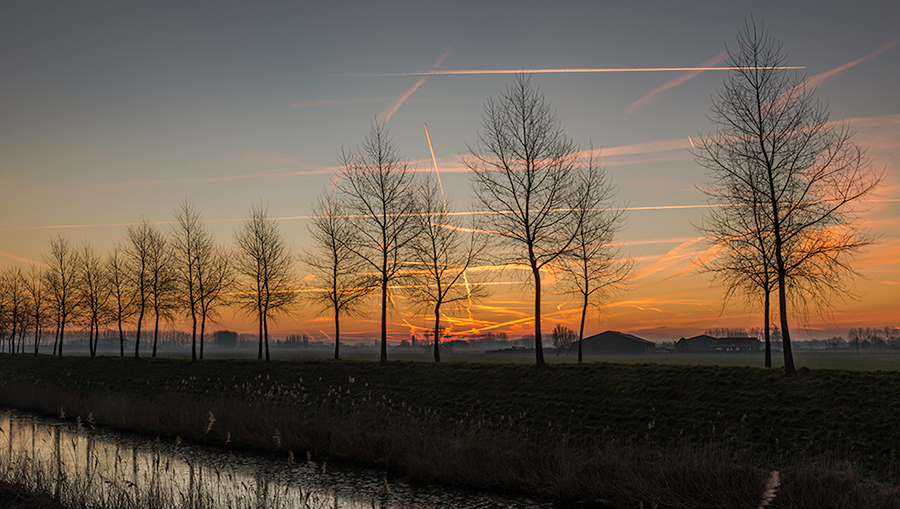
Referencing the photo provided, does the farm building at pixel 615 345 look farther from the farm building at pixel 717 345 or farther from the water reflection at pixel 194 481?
the water reflection at pixel 194 481

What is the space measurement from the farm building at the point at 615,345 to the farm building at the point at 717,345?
79.9 feet

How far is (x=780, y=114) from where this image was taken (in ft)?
76.4

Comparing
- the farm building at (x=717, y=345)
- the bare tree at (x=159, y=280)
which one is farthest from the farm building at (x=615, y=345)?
the bare tree at (x=159, y=280)

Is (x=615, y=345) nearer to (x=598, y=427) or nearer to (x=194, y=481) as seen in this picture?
(x=598, y=427)

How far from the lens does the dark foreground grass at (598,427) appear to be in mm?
12227

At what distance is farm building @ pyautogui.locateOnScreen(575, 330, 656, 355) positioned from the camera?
128m

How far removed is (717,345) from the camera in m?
146

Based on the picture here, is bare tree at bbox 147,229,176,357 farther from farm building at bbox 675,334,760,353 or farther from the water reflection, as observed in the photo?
farm building at bbox 675,334,760,353

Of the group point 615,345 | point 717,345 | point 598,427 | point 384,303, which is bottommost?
point 717,345

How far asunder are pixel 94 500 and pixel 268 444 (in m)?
9.12

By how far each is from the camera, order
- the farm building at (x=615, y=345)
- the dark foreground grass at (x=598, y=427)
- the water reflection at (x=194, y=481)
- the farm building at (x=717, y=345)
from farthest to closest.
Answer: the farm building at (x=717, y=345), the farm building at (x=615, y=345), the dark foreground grass at (x=598, y=427), the water reflection at (x=194, y=481)

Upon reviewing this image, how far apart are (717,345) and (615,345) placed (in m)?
35.5

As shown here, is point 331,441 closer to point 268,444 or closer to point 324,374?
point 268,444

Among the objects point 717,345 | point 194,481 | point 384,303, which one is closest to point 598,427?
point 194,481
